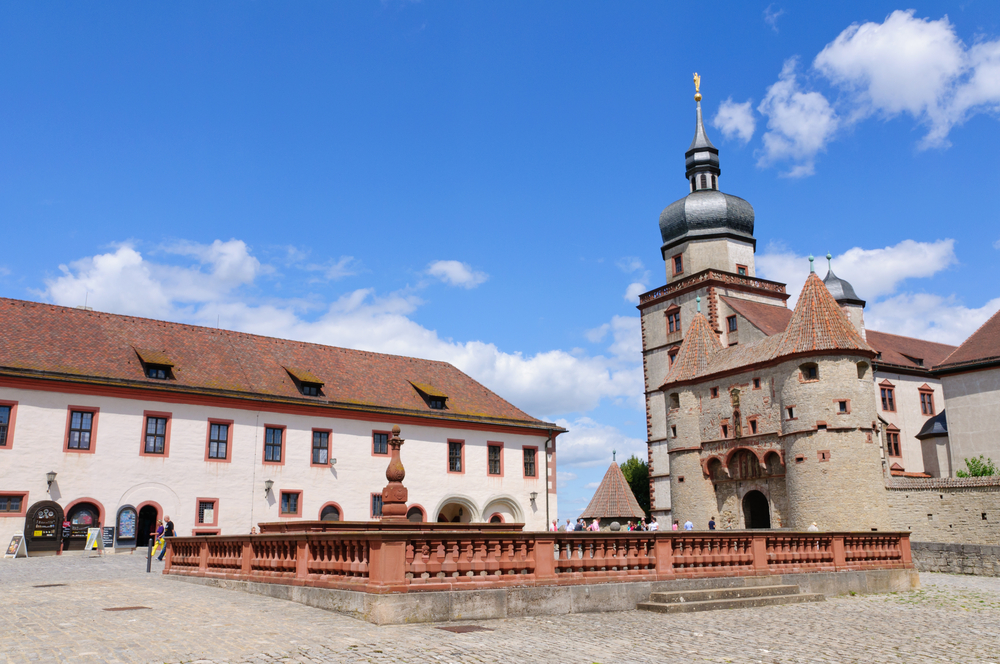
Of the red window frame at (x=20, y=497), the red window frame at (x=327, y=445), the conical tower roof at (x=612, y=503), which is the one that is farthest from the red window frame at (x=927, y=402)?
the red window frame at (x=20, y=497)

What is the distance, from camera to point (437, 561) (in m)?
11.4

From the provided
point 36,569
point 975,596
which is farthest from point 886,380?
point 36,569

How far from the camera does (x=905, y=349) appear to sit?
193 feet

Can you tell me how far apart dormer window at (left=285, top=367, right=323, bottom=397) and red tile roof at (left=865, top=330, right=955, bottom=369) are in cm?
3699

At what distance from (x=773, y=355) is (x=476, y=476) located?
15354 mm

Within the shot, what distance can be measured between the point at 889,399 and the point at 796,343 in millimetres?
20088

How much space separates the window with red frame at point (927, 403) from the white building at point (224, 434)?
2872 cm

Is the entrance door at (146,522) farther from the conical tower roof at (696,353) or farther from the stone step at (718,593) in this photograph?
the conical tower roof at (696,353)

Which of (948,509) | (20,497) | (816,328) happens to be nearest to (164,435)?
(20,497)

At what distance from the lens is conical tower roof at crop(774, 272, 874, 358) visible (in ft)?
120

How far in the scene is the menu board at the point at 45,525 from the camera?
91.4 ft

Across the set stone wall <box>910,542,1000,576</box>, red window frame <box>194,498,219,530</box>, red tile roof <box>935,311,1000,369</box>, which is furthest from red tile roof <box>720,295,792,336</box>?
red window frame <box>194,498,219,530</box>

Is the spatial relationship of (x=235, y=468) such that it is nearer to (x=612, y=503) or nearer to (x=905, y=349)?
(x=612, y=503)

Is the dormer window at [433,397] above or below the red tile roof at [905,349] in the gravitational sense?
below
